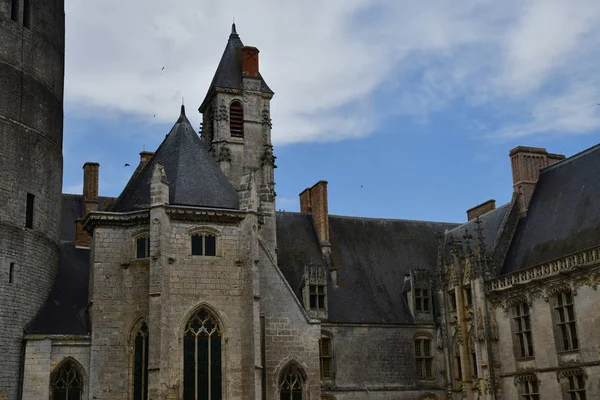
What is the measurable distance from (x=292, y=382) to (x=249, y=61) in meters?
14.9

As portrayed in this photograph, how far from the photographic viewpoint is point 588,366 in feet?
81.7

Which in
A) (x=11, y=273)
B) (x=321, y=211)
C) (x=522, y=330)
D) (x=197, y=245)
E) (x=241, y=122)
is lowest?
(x=522, y=330)

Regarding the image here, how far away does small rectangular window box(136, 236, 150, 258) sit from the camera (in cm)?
2498

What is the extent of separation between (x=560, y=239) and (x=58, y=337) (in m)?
17.1

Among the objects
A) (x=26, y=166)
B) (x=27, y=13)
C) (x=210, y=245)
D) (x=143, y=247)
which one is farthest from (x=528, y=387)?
(x=27, y=13)

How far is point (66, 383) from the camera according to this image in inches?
935

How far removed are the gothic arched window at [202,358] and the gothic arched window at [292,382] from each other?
9.16 ft

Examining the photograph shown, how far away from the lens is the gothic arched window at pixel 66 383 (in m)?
23.6

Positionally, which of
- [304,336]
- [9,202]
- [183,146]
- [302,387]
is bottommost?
[302,387]

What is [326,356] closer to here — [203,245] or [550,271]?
[203,245]

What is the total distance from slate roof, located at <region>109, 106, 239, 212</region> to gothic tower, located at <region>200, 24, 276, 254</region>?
4.96m

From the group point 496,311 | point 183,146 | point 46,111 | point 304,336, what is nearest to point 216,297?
point 304,336

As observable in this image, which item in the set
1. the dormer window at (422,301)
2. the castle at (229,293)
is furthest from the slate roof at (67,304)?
the dormer window at (422,301)

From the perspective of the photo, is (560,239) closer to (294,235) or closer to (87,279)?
(294,235)
